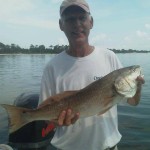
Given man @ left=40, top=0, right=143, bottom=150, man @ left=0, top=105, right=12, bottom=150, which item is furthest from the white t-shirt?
man @ left=0, top=105, right=12, bottom=150

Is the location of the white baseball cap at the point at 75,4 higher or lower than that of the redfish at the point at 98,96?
higher

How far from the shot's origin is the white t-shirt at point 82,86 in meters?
4.12

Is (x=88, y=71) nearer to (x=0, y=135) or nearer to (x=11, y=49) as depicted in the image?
(x=0, y=135)

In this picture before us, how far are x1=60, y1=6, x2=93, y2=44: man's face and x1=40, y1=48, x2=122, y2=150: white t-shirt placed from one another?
26cm

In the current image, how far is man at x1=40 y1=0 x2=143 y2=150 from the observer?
162 inches

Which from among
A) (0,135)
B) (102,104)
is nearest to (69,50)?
(102,104)

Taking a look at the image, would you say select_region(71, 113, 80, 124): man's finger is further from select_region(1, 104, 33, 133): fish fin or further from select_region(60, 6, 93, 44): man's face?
select_region(60, 6, 93, 44): man's face

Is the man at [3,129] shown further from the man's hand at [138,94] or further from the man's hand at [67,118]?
the man's hand at [138,94]

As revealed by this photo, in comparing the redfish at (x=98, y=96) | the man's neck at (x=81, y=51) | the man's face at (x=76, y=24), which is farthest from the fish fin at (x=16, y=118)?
the man's face at (x=76, y=24)

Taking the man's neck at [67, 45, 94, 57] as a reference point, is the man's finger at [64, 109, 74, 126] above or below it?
below

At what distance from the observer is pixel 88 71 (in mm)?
4195

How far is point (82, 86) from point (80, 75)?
0.15 meters

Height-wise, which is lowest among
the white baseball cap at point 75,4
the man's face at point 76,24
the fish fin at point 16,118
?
the fish fin at point 16,118

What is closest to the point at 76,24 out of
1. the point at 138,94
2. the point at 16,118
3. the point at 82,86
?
the point at 82,86
